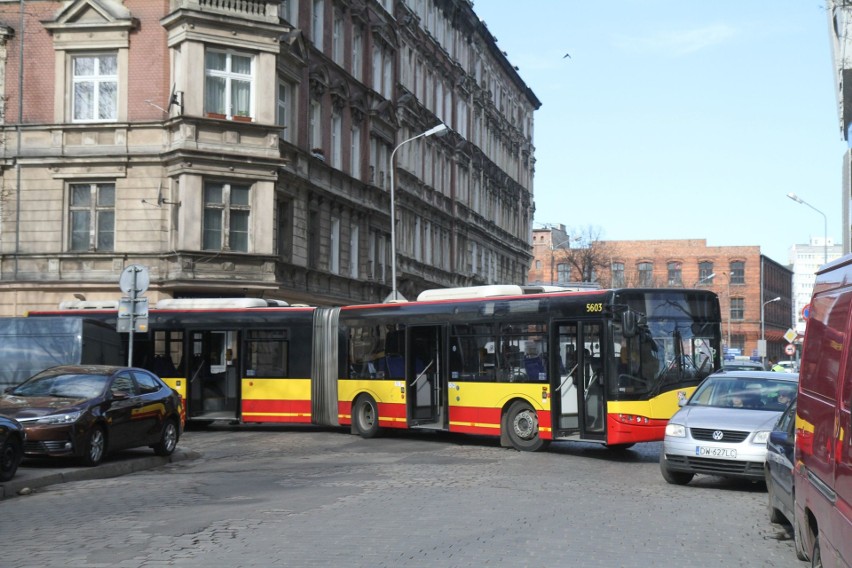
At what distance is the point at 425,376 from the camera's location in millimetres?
23359

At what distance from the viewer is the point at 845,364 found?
6.07 meters

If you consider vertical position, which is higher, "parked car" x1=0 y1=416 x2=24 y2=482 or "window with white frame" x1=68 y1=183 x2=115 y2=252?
"window with white frame" x1=68 y1=183 x2=115 y2=252

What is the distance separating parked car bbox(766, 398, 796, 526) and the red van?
1.23 m

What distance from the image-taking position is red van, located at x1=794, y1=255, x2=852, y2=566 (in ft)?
19.1

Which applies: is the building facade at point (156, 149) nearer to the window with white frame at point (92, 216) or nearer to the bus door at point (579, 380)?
the window with white frame at point (92, 216)

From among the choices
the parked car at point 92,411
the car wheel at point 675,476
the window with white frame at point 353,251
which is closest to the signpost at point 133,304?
the parked car at point 92,411

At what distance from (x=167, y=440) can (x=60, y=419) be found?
311cm

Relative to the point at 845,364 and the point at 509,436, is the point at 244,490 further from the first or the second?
the point at 845,364

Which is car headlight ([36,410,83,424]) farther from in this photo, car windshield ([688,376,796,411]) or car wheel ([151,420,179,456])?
car windshield ([688,376,796,411])

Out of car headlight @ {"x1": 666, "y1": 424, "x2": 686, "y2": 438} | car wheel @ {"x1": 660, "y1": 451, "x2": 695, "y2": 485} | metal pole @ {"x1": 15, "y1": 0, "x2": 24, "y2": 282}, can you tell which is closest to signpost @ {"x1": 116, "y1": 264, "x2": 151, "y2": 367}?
car wheel @ {"x1": 660, "y1": 451, "x2": 695, "y2": 485}

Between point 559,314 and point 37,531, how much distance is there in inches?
459

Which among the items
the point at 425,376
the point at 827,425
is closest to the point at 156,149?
the point at 425,376

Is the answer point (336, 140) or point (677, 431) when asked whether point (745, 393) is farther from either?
point (336, 140)

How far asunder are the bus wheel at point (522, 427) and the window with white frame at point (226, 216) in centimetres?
1364
